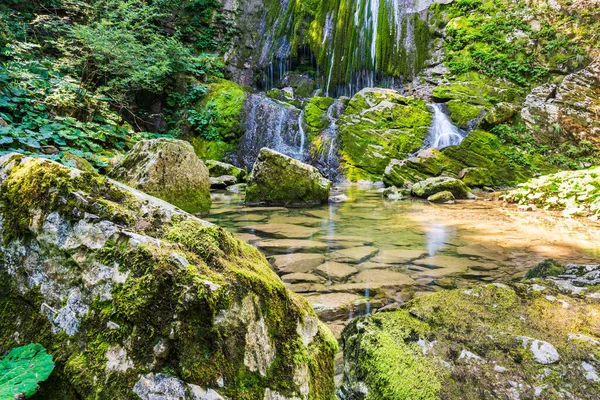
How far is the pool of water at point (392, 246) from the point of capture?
2709 millimetres

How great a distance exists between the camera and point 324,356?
48.5 inches

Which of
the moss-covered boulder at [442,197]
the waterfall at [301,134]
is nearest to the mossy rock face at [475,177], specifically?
the moss-covered boulder at [442,197]

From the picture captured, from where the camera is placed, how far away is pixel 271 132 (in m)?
14.4

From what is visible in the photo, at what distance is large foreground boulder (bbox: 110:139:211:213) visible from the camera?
17.6 ft

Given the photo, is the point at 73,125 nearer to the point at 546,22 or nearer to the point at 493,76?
the point at 493,76

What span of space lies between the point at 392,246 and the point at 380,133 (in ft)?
33.9

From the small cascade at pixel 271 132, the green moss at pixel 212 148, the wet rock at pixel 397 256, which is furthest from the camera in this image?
the green moss at pixel 212 148

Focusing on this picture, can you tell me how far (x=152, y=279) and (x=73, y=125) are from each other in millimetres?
8479

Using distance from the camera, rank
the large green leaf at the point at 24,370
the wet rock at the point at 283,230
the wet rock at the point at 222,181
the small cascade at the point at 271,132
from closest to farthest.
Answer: the large green leaf at the point at 24,370
the wet rock at the point at 283,230
the wet rock at the point at 222,181
the small cascade at the point at 271,132

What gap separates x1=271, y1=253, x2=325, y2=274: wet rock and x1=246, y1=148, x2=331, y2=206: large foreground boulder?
141 inches

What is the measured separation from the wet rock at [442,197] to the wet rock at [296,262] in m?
5.61

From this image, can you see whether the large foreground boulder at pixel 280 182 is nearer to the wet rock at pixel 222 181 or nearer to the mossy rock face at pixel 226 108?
the wet rock at pixel 222 181

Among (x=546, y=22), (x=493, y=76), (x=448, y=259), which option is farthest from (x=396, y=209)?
(x=546, y=22)

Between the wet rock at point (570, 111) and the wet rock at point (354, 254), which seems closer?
the wet rock at point (354, 254)
